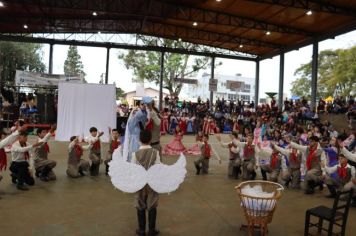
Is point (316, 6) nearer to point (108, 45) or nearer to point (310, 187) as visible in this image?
point (310, 187)

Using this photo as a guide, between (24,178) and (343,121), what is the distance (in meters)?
12.7

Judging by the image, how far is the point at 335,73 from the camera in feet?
91.1

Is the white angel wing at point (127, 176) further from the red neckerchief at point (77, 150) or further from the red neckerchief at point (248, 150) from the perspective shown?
the red neckerchief at point (248, 150)

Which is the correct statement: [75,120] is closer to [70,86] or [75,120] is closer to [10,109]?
[70,86]

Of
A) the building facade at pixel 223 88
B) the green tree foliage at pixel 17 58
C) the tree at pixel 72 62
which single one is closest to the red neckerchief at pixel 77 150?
the green tree foliage at pixel 17 58

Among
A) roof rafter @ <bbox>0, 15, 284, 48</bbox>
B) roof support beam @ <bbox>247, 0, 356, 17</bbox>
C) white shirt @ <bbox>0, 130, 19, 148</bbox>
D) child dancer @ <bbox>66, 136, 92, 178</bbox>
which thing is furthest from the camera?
roof rafter @ <bbox>0, 15, 284, 48</bbox>

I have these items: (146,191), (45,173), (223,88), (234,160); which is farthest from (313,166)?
(223,88)

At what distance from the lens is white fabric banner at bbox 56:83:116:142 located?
11.8 meters

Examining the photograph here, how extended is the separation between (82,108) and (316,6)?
31.3 ft

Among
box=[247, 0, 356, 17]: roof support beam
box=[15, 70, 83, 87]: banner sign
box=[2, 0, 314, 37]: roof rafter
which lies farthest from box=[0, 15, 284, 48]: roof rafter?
box=[247, 0, 356, 17]: roof support beam

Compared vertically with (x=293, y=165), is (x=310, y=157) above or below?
above

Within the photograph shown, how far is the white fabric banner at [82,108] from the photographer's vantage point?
11797mm

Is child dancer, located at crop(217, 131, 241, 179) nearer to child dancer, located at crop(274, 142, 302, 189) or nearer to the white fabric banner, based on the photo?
child dancer, located at crop(274, 142, 302, 189)

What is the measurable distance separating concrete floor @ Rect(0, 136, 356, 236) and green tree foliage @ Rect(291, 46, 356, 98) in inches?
894
